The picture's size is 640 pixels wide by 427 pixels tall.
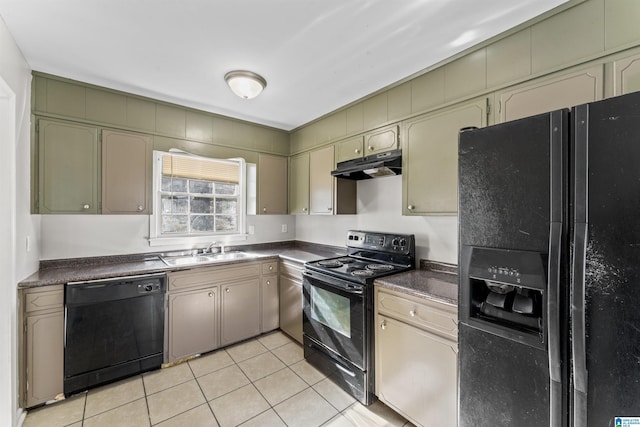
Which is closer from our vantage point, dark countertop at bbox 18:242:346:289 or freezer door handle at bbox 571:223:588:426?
freezer door handle at bbox 571:223:588:426

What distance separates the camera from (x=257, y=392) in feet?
7.20

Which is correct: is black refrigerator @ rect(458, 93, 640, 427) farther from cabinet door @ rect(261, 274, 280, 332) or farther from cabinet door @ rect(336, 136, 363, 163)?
cabinet door @ rect(261, 274, 280, 332)

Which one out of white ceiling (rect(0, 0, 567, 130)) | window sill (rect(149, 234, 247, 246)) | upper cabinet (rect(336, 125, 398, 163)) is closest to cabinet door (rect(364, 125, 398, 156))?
upper cabinet (rect(336, 125, 398, 163))

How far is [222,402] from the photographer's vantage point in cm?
209

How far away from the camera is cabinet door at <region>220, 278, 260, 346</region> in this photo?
2836mm

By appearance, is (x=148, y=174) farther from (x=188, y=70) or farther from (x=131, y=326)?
(x=131, y=326)

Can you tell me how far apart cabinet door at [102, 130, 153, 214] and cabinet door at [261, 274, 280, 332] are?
57.6 inches

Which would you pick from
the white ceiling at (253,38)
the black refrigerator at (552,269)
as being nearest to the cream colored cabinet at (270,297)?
the white ceiling at (253,38)

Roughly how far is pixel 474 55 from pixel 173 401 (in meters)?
3.36

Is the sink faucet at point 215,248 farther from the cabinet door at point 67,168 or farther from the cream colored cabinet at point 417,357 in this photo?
the cream colored cabinet at point 417,357

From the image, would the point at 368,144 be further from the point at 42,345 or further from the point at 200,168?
the point at 42,345

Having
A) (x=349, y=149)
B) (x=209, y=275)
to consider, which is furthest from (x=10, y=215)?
(x=349, y=149)

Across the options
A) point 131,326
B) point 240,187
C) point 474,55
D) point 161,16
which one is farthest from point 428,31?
point 131,326

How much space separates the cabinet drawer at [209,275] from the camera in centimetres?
256
